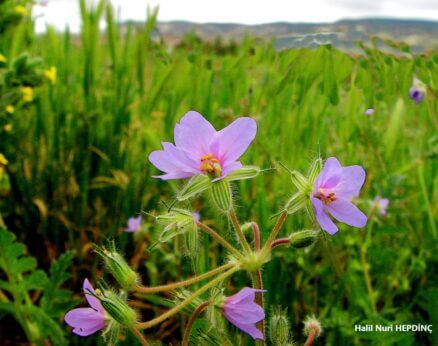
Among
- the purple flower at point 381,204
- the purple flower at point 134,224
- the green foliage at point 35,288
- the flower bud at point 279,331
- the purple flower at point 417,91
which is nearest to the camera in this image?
the flower bud at point 279,331

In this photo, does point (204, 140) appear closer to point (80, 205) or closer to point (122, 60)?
point (80, 205)

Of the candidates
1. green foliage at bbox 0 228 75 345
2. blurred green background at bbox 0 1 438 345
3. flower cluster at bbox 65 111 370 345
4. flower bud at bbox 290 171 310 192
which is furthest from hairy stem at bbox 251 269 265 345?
green foliage at bbox 0 228 75 345

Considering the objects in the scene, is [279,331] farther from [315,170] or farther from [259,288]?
[315,170]

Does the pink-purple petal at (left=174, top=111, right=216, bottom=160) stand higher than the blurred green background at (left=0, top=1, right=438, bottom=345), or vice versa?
the pink-purple petal at (left=174, top=111, right=216, bottom=160)

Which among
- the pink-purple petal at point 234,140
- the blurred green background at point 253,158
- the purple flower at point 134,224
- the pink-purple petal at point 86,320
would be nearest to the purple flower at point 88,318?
the pink-purple petal at point 86,320

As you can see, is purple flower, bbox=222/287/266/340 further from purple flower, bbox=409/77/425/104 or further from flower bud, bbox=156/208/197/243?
purple flower, bbox=409/77/425/104

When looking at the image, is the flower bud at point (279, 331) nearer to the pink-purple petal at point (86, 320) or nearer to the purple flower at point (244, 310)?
the purple flower at point (244, 310)

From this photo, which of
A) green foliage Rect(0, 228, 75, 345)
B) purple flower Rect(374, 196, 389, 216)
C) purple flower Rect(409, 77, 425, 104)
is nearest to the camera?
green foliage Rect(0, 228, 75, 345)
